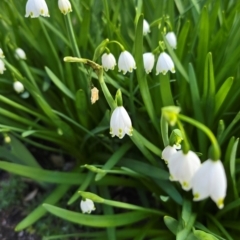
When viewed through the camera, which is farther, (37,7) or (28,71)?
(28,71)

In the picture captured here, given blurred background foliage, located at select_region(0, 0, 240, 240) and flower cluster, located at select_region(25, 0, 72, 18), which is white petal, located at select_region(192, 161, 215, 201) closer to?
blurred background foliage, located at select_region(0, 0, 240, 240)

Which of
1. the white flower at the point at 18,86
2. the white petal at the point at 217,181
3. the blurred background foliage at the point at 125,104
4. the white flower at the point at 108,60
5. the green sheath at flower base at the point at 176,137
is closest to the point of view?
the white petal at the point at 217,181

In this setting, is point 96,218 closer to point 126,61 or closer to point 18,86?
point 126,61

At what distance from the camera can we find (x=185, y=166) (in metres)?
0.86

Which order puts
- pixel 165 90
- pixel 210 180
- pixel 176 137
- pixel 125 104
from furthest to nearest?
pixel 125 104, pixel 165 90, pixel 176 137, pixel 210 180

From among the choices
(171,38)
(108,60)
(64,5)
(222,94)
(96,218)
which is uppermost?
(64,5)

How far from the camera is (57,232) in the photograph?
1.75m

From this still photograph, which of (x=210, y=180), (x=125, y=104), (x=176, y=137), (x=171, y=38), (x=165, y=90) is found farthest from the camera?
(x=125, y=104)

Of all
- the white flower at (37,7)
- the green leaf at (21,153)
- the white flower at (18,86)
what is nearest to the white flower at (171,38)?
the white flower at (37,7)

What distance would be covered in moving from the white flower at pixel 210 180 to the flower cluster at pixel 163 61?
2.06ft

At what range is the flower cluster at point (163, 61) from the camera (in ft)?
4.53

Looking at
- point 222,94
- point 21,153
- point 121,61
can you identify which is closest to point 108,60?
point 121,61

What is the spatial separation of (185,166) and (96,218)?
66 centimetres

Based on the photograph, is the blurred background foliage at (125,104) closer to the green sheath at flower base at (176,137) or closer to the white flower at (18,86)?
the white flower at (18,86)
